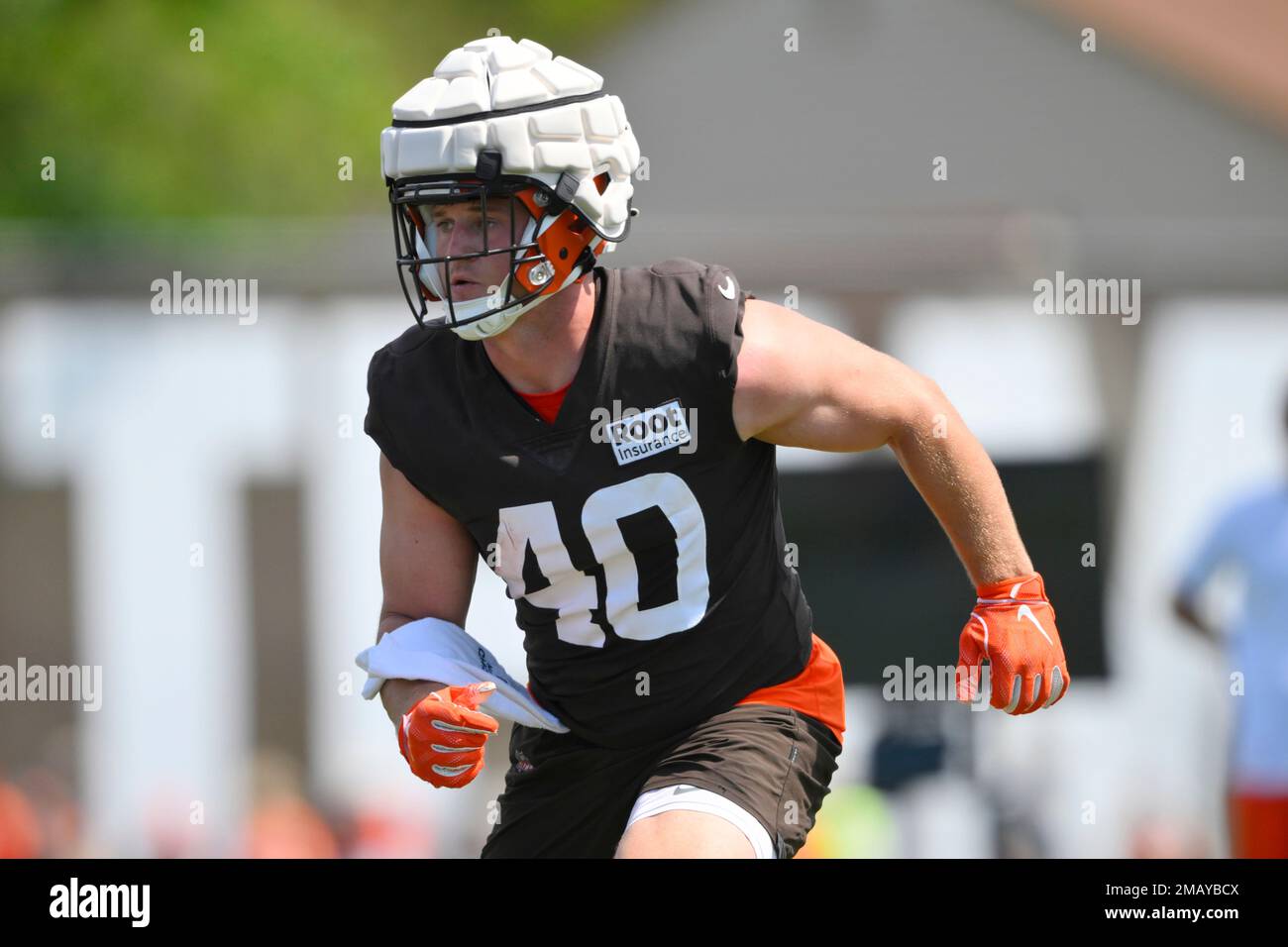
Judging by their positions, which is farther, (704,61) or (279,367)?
(704,61)

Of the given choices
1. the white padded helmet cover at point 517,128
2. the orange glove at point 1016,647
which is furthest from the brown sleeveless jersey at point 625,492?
the orange glove at point 1016,647

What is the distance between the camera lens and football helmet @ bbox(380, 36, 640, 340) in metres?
3.63

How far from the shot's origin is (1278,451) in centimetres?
781

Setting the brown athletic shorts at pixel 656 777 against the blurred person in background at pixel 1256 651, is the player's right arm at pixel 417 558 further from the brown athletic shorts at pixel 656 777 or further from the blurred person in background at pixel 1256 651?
the blurred person in background at pixel 1256 651

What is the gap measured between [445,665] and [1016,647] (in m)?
1.21

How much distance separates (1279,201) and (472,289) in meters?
12.1

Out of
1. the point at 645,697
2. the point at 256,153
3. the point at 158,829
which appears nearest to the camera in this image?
the point at 645,697

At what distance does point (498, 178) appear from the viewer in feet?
12.0

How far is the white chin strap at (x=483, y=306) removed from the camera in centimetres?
360

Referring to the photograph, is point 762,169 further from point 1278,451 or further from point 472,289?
point 472,289

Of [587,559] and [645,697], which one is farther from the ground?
[587,559]

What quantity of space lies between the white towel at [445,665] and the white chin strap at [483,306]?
2.13 ft

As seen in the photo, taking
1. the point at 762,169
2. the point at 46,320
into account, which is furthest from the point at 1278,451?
the point at 762,169
